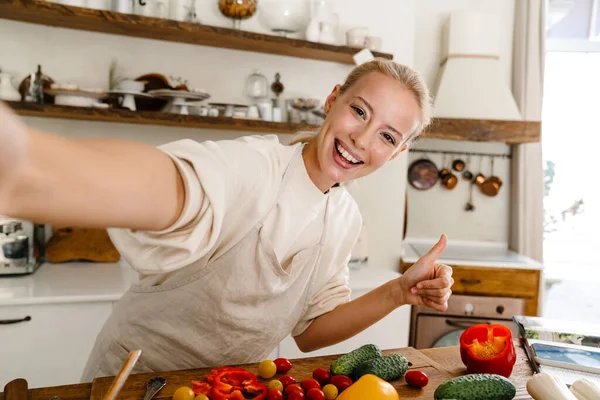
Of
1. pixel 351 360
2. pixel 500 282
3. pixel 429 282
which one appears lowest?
pixel 500 282

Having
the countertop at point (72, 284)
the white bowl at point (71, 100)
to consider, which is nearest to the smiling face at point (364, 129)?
the countertop at point (72, 284)

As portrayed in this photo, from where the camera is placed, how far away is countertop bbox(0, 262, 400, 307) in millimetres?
1892

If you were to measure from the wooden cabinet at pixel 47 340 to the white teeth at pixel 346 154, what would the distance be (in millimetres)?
1273

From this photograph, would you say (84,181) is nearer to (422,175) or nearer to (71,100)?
(71,100)

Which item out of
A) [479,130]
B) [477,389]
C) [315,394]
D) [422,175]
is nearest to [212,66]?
[479,130]

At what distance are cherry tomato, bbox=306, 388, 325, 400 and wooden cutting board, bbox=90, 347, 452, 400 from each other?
0.11m

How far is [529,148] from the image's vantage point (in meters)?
3.41

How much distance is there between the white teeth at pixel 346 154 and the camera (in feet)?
4.00

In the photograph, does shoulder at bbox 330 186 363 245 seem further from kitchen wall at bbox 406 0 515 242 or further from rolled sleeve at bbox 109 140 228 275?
kitchen wall at bbox 406 0 515 242

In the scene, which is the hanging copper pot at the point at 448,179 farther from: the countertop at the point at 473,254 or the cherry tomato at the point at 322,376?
the cherry tomato at the point at 322,376

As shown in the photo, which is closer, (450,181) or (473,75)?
(473,75)

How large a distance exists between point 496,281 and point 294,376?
206 centimetres

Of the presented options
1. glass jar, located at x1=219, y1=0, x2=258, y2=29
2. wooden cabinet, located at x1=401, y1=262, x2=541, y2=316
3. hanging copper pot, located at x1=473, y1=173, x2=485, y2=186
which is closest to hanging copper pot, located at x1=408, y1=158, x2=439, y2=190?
hanging copper pot, located at x1=473, y1=173, x2=485, y2=186

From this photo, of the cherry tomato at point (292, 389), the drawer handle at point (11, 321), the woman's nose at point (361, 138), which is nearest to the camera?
the cherry tomato at point (292, 389)
